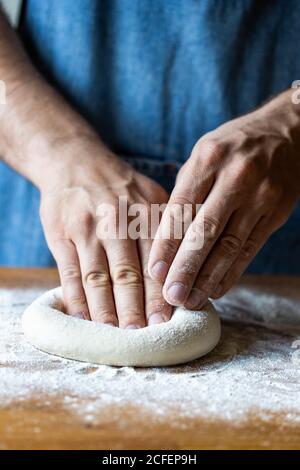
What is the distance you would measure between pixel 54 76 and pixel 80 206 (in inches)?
19.6

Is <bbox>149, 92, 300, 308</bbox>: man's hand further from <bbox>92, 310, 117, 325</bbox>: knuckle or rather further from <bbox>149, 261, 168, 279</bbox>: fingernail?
<bbox>92, 310, 117, 325</bbox>: knuckle

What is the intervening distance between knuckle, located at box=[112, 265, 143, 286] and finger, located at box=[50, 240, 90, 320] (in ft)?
0.23

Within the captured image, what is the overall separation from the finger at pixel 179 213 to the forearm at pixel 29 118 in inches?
11.1

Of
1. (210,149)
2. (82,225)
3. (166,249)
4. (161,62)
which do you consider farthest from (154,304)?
(161,62)

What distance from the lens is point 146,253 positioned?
4.15 feet

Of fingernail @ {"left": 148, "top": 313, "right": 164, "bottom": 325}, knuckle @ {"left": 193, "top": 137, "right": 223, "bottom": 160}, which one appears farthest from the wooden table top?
knuckle @ {"left": 193, "top": 137, "right": 223, "bottom": 160}

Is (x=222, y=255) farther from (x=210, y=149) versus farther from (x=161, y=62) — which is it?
(x=161, y=62)

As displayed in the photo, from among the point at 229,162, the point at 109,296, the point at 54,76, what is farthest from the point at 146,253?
the point at 54,76

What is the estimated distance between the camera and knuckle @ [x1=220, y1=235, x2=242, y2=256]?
4.01 ft

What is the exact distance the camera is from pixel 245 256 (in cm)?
128

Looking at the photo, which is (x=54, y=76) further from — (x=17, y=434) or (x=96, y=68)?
(x=17, y=434)

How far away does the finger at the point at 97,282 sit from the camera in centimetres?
118

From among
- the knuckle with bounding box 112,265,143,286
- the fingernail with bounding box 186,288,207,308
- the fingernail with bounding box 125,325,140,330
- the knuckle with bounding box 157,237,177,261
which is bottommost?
the fingernail with bounding box 125,325,140,330

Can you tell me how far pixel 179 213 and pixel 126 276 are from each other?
153 mm
